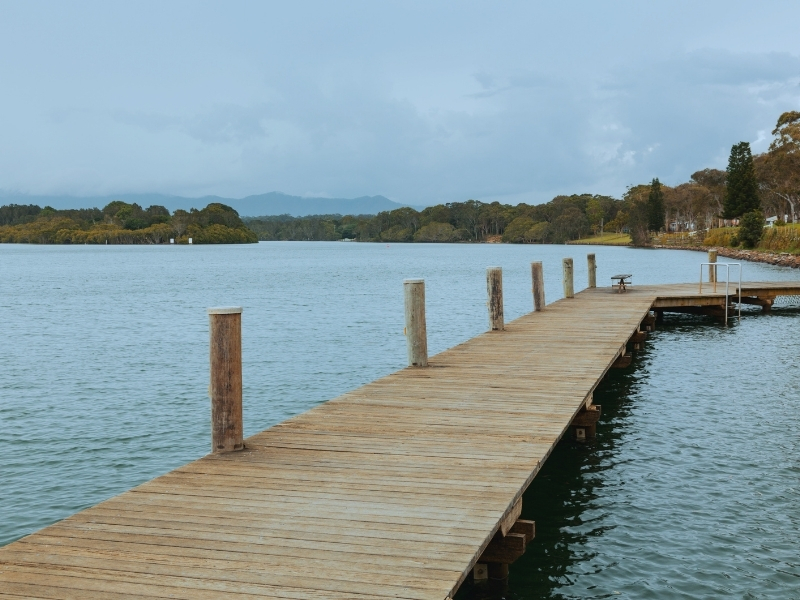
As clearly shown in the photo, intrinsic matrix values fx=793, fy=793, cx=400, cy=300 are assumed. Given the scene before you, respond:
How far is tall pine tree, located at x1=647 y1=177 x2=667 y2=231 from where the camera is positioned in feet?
423

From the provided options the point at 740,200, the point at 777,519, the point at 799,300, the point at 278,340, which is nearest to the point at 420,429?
the point at 777,519

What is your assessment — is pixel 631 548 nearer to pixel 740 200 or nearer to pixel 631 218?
pixel 740 200

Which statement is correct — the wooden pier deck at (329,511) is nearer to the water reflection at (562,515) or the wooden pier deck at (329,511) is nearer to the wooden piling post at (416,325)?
the water reflection at (562,515)

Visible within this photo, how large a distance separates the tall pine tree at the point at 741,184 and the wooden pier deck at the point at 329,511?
84211 millimetres

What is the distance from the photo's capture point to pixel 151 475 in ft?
34.2

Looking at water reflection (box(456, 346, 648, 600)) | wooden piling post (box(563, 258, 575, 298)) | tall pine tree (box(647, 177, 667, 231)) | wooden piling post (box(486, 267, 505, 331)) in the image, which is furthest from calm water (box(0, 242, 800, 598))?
tall pine tree (box(647, 177, 667, 231))

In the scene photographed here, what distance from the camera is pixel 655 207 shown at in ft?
429

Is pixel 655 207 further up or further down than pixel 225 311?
further up

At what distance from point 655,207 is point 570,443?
5018 inches

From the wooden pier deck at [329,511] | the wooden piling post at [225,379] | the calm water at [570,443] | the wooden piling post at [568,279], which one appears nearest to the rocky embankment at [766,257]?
the wooden piling post at [568,279]

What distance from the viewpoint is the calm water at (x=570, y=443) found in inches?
283

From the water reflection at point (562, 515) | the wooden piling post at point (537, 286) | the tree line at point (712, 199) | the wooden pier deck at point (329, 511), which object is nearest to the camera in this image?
the wooden pier deck at point (329, 511)

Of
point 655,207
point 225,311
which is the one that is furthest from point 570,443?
point 655,207

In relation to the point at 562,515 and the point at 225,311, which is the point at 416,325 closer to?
the point at 562,515
